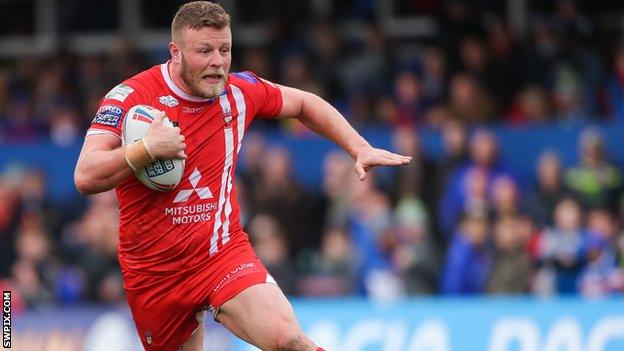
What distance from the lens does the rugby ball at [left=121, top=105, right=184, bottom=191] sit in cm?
750

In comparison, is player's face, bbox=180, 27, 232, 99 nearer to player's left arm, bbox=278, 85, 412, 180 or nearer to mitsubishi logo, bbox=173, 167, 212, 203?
mitsubishi logo, bbox=173, 167, 212, 203

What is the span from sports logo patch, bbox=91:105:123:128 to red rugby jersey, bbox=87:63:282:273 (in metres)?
0.08

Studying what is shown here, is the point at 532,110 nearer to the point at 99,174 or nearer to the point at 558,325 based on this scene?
the point at 558,325

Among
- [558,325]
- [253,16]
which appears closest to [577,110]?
[558,325]

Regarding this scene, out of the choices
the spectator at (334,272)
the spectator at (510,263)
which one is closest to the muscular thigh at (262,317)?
the spectator at (510,263)

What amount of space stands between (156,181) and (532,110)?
8675 mm

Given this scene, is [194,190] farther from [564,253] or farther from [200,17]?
[564,253]

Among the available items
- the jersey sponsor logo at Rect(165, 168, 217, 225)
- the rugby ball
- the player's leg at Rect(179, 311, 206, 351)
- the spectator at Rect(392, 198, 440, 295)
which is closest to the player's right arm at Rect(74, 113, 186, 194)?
the rugby ball

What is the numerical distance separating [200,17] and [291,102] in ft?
3.12

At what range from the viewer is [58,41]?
20547 mm

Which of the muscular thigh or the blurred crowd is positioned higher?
the muscular thigh

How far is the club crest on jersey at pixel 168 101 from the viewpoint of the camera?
7829 mm

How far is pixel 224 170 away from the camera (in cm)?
806

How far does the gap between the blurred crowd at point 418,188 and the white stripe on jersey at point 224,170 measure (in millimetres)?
5491
